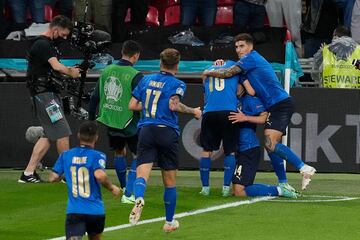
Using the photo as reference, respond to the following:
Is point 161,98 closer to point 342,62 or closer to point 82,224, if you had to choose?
point 82,224

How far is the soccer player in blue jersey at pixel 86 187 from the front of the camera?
443 inches

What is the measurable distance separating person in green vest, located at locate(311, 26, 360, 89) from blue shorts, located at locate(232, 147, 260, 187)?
4466 millimetres

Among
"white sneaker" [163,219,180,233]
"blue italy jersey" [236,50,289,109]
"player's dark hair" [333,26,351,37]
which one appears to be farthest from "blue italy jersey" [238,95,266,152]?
"player's dark hair" [333,26,351,37]

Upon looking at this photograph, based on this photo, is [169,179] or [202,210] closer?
[169,179]

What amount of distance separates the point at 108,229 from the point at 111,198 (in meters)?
2.73

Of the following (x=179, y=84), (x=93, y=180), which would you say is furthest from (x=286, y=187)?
(x=93, y=180)

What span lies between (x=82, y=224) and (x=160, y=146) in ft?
8.56

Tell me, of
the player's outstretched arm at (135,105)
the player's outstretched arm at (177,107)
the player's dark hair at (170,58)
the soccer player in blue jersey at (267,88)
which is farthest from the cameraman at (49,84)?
the player's outstretched arm at (177,107)

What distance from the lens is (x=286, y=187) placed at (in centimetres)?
1655

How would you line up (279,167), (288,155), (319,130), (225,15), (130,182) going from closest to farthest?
(130,182)
(288,155)
(279,167)
(319,130)
(225,15)

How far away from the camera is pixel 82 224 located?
11250 mm

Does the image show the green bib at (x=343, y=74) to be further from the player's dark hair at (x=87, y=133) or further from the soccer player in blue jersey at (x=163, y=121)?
the player's dark hair at (x=87, y=133)

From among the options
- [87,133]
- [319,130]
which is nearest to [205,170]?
[319,130]

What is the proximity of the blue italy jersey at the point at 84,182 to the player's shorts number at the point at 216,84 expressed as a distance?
5138 mm
